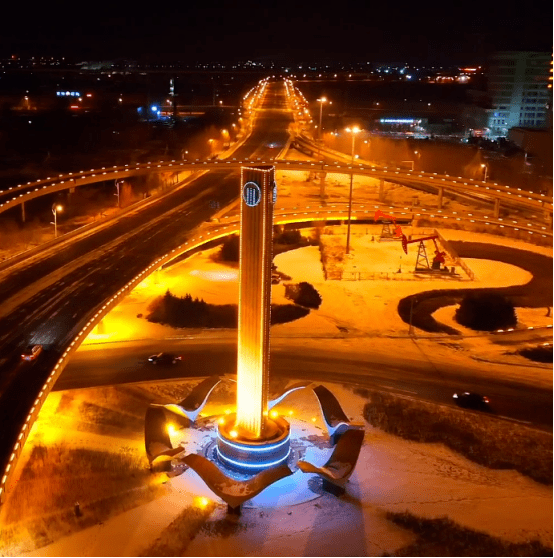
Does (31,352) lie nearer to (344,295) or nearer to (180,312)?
(180,312)

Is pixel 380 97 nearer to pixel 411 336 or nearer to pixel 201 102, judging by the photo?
pixel 201 102

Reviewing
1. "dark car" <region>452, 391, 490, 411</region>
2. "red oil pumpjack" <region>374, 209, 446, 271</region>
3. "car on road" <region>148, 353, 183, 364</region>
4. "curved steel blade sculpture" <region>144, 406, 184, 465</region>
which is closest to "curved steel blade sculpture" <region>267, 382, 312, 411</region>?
"curved steel blade sculpture" <region>144, 406, 184, 465</region>

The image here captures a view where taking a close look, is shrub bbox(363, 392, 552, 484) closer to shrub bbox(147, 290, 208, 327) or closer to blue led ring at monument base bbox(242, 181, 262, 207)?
blue led ring at monument base bbox(242, 181, 262, 207)

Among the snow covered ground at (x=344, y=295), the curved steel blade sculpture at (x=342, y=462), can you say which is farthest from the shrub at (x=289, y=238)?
the curved steel blade sculpture at (x=342, y=462)

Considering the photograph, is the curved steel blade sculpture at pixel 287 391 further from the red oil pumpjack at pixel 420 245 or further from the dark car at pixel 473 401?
the red oil pumpjack at pixel 420 245

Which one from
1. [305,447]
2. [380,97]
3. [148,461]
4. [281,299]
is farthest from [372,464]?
[380,97]

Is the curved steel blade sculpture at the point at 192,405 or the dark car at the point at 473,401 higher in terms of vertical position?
the curved steel blade sculpture at the point at 192,405
